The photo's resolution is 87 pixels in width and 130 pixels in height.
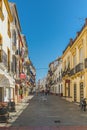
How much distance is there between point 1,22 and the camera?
1736 cm

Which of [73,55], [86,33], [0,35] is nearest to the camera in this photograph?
[0,35]

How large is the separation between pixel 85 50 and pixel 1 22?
11018 millimetres

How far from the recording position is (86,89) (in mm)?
25844

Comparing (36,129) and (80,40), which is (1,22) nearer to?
(36,129)

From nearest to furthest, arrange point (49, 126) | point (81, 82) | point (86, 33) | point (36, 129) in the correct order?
point (36, 129)
point (49, 126)
point (86, 33)
point (81, 82)

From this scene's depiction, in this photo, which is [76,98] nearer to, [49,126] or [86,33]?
[86,33]

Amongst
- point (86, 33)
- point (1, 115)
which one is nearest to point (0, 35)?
point (1, 115)

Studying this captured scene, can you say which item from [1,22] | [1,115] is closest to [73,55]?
[1,22]

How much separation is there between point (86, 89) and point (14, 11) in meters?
11.5

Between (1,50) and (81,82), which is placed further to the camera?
(81,82)

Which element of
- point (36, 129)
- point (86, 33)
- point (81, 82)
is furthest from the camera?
point (81, 82)

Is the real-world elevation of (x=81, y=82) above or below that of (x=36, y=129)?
above

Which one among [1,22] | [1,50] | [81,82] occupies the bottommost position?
[81,82]

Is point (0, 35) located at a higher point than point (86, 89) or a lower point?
higher
